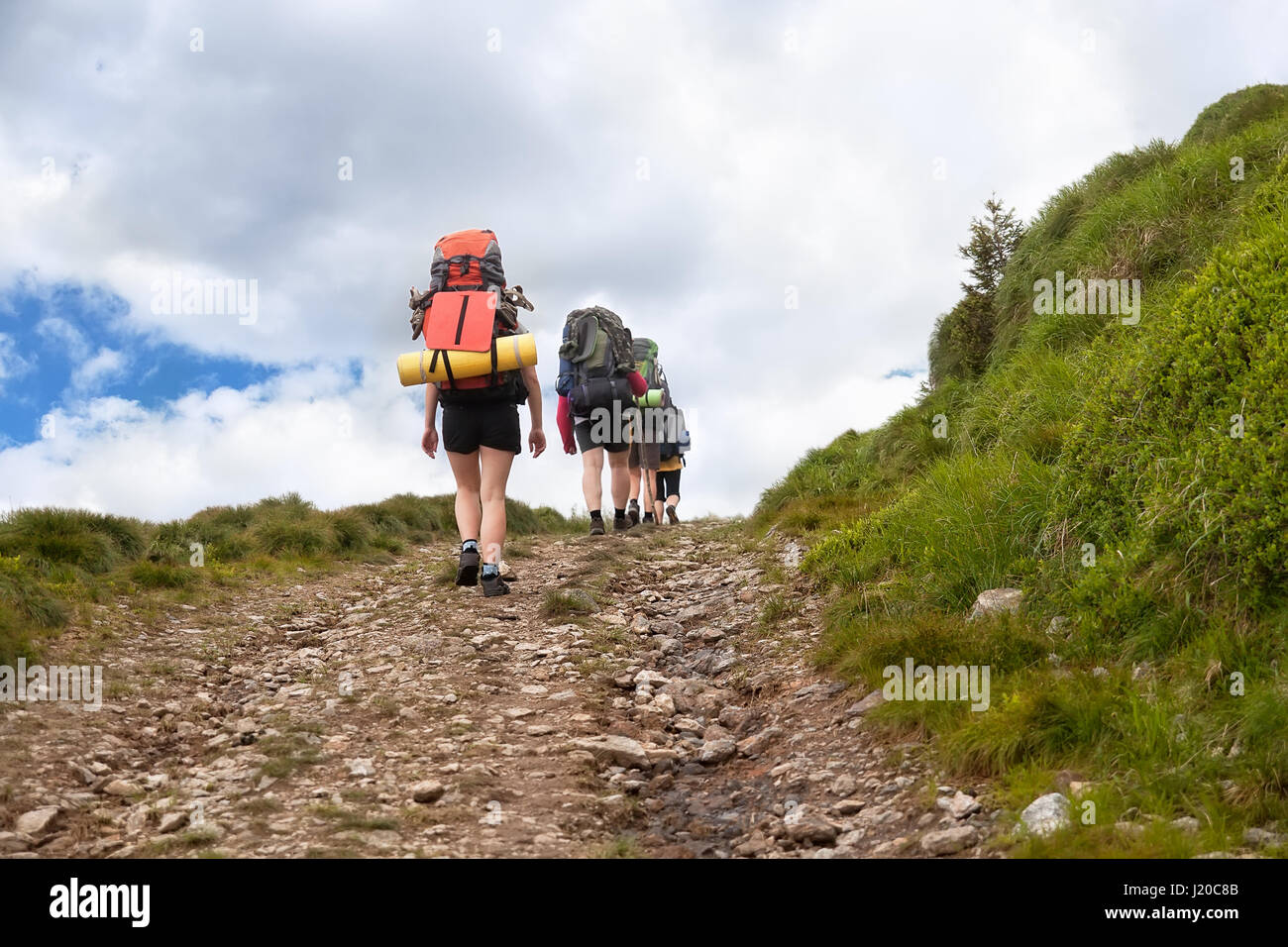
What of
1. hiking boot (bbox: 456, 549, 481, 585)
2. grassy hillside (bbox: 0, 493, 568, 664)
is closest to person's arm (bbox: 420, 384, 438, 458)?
hiking boot (bbox: 456, 549, 481, 585)

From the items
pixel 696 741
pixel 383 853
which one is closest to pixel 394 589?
pixel 696 741

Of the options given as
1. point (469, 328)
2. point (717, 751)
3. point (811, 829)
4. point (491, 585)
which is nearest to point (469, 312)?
point (469, 328)

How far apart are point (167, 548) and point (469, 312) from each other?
594 cm

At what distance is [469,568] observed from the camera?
9.66 meters

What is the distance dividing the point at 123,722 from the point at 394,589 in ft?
15.4

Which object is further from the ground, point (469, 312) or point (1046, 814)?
point (469, 312)

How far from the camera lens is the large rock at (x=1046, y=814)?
3.82 m

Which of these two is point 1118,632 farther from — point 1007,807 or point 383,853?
point 383,853

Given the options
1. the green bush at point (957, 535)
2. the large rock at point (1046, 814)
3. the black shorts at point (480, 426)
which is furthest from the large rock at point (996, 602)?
the black shorts at point (480, 426)

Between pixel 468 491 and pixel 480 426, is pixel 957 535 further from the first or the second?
pixel 468 491

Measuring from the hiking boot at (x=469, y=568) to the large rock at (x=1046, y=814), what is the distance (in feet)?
21.4

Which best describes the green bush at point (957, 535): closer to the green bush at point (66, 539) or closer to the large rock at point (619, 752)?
the large rock at point (619, 752)

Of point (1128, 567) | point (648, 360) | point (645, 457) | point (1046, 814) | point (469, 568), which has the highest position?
point (648, 360)
